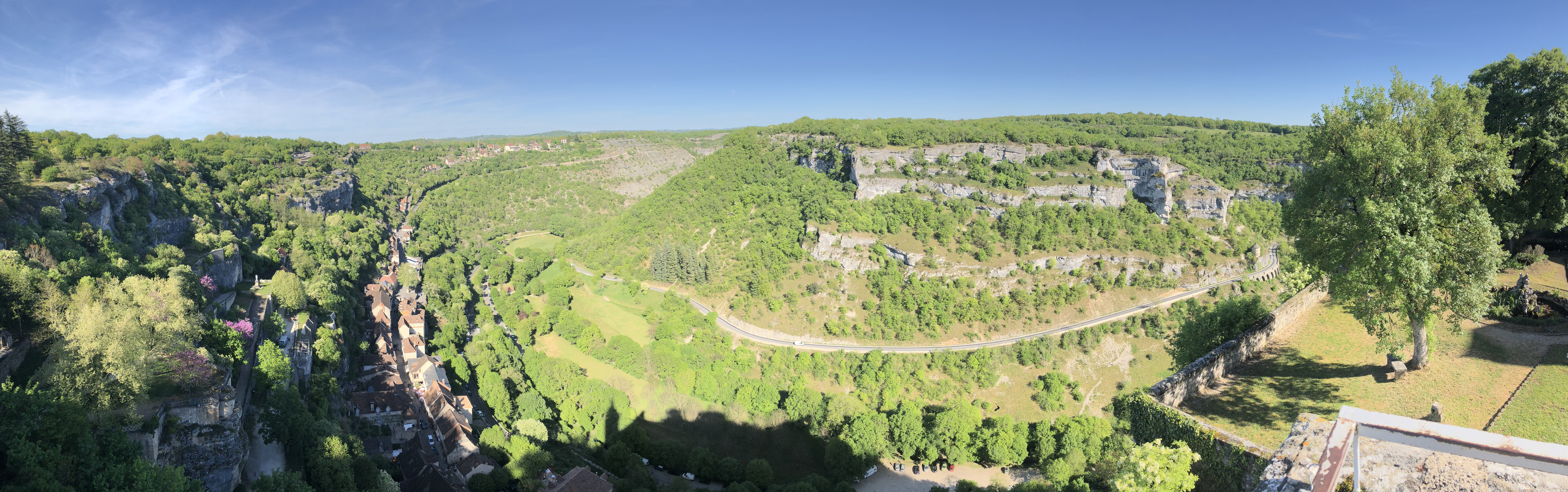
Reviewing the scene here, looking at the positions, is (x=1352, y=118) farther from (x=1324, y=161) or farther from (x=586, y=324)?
(x=586, y=324)

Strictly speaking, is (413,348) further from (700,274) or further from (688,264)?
(700,274)

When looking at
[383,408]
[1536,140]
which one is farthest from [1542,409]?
[383,408]

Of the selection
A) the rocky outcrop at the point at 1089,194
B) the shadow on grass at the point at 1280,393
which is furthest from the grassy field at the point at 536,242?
the shadow on grass at the point at 1280,393

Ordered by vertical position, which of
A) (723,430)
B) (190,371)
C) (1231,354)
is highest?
(1231,354)

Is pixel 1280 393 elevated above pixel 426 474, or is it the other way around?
pixel 1280 393

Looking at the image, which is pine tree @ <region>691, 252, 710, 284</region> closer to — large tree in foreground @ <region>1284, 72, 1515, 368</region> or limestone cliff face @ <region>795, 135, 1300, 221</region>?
limestone cliff face @ <region>795, 135, 1300, 221</region>

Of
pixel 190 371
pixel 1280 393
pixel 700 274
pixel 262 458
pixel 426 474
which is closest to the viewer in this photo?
pixel 1280 393
